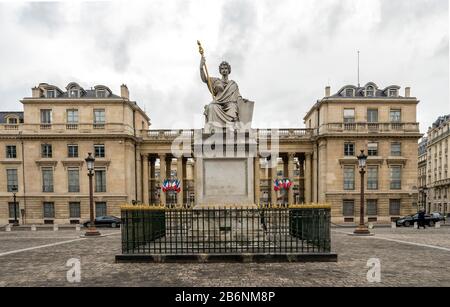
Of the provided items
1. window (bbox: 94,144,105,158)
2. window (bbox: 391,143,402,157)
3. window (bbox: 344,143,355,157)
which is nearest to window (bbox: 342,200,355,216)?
window (bbox: 344,143,355,157)

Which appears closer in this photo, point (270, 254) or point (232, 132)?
point (270, 254)

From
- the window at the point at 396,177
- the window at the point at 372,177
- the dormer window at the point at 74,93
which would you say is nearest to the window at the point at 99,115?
the dormer window at the point at 74,93

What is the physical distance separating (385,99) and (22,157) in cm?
4617

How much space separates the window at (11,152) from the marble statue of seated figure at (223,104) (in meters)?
35.9

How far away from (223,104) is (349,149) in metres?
30.0

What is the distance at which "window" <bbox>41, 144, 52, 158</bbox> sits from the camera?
36719 mm

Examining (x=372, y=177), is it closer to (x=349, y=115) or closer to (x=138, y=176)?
(x=349, y=115)

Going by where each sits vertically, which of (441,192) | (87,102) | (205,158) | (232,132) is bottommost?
(441,192)

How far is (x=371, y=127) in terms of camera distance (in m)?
37.0

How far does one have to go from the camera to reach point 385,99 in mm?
37406

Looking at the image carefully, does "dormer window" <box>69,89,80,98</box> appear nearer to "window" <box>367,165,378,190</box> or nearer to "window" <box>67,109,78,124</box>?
"window" <box>67,109,78,124</box>
